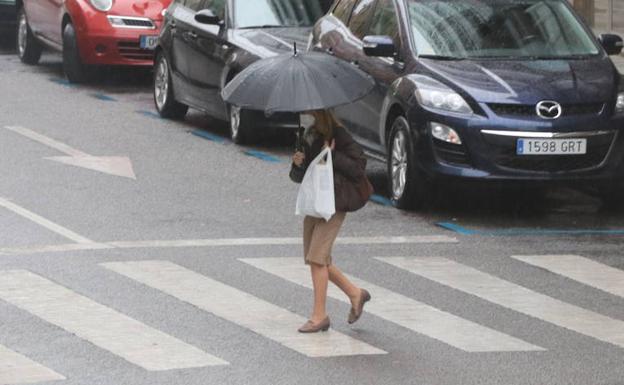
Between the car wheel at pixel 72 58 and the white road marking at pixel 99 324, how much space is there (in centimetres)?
1091

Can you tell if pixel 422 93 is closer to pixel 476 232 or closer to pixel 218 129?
pixel 476 232

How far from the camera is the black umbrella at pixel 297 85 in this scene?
10.0m

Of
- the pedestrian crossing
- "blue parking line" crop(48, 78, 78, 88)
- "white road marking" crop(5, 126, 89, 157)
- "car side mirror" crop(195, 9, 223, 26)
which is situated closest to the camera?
the pedestrian crossing

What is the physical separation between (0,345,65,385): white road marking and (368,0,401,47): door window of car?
20.5ft

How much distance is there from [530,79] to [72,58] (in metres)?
9.58

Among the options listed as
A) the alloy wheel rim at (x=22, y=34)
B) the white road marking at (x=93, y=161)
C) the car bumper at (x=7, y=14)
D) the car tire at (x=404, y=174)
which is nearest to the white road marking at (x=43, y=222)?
the white road marking at (x=93, y=161)

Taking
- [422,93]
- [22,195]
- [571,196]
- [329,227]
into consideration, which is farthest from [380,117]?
[329,227]

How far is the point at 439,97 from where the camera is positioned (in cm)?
1397

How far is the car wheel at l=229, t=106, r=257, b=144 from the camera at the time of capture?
1778 cm

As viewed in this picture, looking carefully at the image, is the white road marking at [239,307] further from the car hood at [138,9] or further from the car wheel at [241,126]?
the car hood at [138,9]

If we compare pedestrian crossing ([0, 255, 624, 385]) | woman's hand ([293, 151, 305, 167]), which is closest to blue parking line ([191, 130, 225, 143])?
pedestrian crossing ([0, 255, 624, 385])

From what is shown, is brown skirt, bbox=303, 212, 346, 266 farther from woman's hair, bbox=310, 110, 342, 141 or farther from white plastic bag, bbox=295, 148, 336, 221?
woman's hair, bbox=310, 110, 342, 141

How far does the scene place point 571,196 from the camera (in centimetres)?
1555

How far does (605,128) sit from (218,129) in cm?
637
